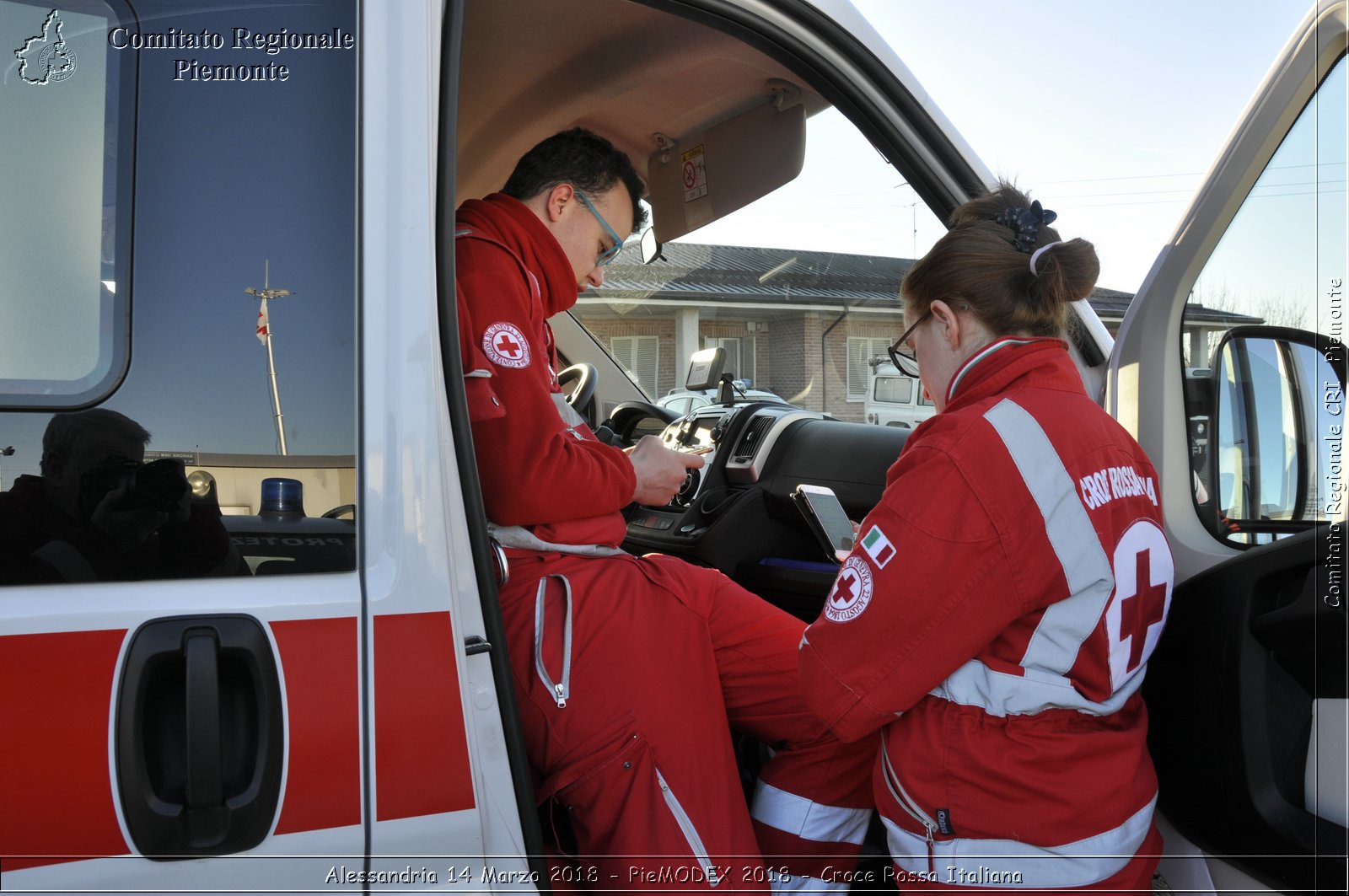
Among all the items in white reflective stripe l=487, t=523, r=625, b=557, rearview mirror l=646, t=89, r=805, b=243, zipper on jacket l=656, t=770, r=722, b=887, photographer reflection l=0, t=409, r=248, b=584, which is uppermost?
rearview mirror l=646, t=89, r=805, b=243

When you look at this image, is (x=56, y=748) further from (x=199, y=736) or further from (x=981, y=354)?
(x=981, y=354)

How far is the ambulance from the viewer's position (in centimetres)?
110

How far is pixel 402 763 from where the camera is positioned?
1196 mm

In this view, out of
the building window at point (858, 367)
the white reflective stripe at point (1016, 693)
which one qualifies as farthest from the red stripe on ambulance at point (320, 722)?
the building window at point (858, 367)

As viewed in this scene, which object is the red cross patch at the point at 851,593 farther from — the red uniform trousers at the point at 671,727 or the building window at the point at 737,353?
the building window at the point at 737,353

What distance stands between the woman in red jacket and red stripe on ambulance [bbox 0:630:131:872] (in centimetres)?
94

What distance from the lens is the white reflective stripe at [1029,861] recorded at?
4.62ft

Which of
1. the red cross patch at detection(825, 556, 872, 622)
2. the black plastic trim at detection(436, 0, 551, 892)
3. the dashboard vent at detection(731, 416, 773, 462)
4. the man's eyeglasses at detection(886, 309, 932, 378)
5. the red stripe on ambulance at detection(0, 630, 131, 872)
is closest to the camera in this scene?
the red stripe on ambulance at detection(0, 630, 131, 872)

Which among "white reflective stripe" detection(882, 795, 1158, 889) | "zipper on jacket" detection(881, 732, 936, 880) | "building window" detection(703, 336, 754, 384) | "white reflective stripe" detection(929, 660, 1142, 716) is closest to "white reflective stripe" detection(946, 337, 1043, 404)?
"white reflective stripe" detection(929, 660, 1142, 716)

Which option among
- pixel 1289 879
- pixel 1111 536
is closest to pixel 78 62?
pixel 1111 536

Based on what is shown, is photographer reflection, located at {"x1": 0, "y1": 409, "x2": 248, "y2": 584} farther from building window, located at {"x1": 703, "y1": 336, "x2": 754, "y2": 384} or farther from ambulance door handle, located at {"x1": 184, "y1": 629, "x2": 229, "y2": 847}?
building window, located at {"x1": 703, "y1": 336, "x2": 754, "y2": 384}

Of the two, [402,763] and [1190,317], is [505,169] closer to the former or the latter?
[1190,317]

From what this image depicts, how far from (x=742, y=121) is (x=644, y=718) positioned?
1683 mm

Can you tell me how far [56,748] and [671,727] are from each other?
87cm
